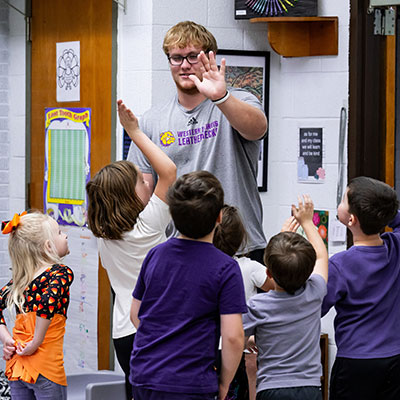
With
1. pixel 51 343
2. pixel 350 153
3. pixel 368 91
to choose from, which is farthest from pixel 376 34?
pixel 51 343

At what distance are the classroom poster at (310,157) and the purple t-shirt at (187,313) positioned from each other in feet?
5.49

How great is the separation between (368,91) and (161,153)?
4.33ft

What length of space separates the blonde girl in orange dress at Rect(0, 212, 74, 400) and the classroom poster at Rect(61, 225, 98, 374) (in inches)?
41.7

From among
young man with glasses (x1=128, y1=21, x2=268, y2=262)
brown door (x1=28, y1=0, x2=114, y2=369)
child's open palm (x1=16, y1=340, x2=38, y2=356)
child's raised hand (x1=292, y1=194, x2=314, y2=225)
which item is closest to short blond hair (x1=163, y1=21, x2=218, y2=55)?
young man with glasses (x1=128, y1=21, x2=268, y2=262)

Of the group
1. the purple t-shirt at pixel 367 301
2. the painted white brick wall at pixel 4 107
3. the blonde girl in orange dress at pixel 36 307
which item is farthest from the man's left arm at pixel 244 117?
the painted white brick wall at pixel 4 107

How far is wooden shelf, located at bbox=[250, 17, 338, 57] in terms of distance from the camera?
11.6 ft

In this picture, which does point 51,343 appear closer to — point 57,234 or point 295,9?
point 57,234

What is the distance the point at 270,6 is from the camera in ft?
11.6

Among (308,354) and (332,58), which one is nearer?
(308,354)

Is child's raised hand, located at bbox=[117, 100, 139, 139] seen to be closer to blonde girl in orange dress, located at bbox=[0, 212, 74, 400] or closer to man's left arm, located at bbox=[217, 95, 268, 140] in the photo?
man's left arm, located at bbox=[217, 95, 268, 140]

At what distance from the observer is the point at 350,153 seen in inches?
137

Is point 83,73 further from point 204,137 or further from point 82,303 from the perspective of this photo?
point 204,137

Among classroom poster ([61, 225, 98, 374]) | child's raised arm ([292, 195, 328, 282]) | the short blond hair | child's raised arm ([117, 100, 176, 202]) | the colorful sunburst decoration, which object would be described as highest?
the colorful sunburst decoration

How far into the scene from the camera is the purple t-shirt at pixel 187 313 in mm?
2006
